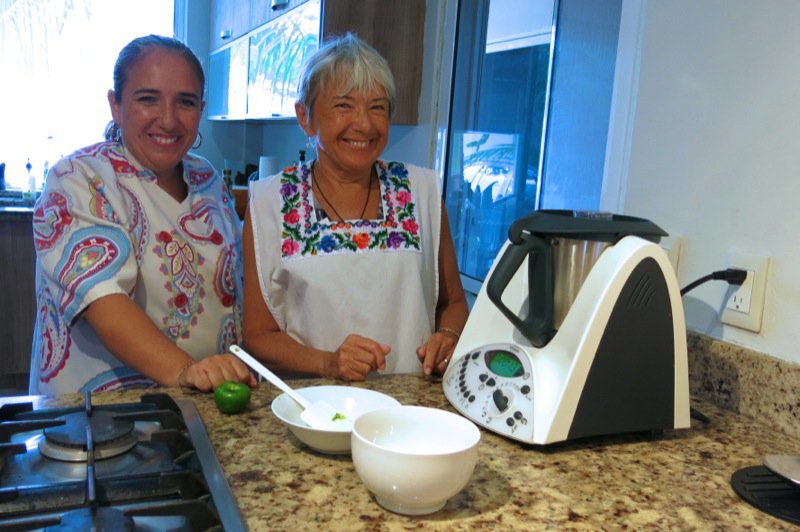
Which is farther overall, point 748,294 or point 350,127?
point 350,127

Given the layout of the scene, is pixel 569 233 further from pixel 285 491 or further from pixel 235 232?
pixel 235 232

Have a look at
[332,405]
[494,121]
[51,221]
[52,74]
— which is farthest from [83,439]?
[52,74]

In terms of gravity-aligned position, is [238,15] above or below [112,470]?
above

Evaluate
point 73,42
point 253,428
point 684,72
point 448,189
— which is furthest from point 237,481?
point 73,42

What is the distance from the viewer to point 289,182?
56.7 inches

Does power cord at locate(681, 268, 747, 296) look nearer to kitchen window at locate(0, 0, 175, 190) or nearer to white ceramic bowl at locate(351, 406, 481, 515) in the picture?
white ceramic bowl at locate(351, 406, 481, 515)

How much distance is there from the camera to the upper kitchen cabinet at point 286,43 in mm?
2316

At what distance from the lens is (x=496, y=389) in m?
0.95

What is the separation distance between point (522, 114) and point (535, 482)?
142cm

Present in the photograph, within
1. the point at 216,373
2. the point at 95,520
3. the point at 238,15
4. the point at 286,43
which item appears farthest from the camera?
the point at 238,15

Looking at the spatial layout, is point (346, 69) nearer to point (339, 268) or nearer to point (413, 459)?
point (339, 268)

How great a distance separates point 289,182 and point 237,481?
80cm

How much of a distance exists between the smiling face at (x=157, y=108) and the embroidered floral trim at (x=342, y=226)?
0.23 m

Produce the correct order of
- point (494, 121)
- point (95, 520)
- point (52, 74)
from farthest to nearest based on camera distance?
point (52, 74) → point (494, 121) → point (95, 520)
